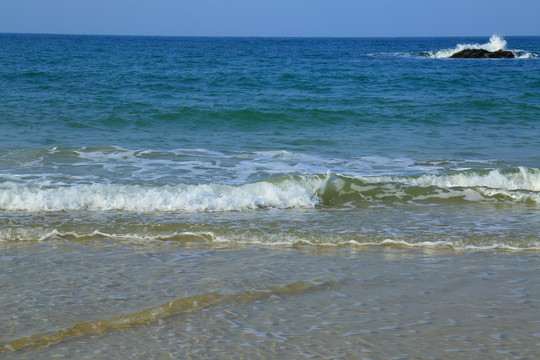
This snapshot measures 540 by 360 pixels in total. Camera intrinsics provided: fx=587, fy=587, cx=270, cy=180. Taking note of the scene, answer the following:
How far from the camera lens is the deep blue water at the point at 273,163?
21.4 ft

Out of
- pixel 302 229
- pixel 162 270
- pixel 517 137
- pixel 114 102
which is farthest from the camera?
pixel 114 102

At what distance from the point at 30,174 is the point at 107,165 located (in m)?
1.23

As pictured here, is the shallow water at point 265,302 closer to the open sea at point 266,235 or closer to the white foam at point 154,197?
the open sea at point 266,235

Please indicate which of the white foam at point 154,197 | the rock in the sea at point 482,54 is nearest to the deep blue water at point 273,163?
the white foam at point 154,197

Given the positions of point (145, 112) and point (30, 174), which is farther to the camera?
point (145, 112)

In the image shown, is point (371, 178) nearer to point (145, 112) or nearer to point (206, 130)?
point (206, 130)

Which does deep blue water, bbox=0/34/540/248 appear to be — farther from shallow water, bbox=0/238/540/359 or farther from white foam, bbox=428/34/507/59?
white foam, bbox=428/34/507/59

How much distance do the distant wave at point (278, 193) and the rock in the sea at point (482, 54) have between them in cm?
4002

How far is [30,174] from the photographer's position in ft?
28.8

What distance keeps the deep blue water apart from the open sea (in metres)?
0.04

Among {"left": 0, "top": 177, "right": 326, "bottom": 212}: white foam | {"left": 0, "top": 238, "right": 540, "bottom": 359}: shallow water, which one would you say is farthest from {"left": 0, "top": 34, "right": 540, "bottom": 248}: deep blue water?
{"left": 0, "top": 238, "right": 540, "bottom": 359}: shallow water

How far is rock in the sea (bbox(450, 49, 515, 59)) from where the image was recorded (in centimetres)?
4525

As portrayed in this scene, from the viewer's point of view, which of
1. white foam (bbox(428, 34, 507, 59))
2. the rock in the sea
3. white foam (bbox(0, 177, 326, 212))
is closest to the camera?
white foam (bbox(0, 177, 326, 212))

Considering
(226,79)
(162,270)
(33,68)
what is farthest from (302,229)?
(33,68)
